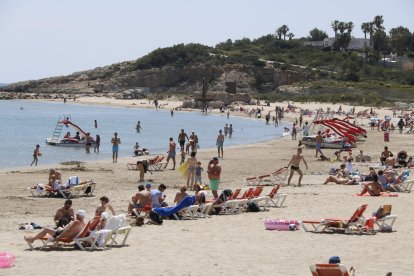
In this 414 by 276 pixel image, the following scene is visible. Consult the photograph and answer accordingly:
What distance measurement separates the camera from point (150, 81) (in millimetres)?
124688

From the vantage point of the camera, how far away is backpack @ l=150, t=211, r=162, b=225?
1451 cm

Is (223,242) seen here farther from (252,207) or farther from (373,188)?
(373,188)

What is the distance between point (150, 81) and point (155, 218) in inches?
4367

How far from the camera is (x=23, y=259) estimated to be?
1080cm

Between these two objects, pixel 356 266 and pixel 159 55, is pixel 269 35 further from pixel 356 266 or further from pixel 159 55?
pixel 356 266

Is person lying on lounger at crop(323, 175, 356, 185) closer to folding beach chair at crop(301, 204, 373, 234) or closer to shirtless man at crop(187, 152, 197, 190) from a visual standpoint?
shirtless man at crop(187, 152, 197, 190)

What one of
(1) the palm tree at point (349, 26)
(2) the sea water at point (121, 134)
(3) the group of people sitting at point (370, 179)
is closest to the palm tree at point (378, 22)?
(1) the palm tree at point (349, 26)

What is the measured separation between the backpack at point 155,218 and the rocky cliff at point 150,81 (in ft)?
308

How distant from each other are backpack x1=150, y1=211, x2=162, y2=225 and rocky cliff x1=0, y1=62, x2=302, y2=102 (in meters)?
93.8

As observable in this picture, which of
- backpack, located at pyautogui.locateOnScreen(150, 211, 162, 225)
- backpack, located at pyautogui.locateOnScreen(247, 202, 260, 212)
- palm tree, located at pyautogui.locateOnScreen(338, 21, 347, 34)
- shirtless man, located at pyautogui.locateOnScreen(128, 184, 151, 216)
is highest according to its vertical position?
palm tree, located at pyautogui.locateOnScreen(338, 21, 347, 34)

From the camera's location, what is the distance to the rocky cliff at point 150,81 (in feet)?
374

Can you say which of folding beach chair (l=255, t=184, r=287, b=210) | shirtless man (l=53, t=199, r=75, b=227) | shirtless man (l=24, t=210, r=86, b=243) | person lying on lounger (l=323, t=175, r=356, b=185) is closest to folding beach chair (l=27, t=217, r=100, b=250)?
shirtless man (l=24, t=210, r=86, b=243)

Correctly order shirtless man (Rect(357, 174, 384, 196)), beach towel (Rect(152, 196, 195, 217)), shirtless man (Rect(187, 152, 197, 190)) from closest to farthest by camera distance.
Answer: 1. beach towel (Rect(152, 196, 195, 217))
2. shirtless man (Rect(357, 174, 384, 196))
3. shirtless man (Rect(187, 152, 197, 190))

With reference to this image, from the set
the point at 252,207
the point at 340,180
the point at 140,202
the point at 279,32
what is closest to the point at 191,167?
the point at 252,207
